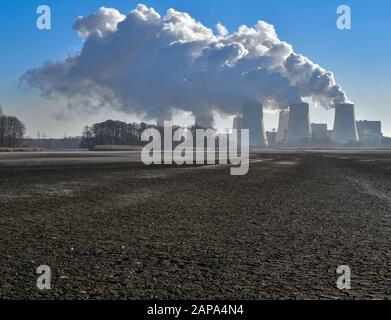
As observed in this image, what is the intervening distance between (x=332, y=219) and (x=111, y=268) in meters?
8.28

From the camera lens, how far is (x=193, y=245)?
32.3 ft

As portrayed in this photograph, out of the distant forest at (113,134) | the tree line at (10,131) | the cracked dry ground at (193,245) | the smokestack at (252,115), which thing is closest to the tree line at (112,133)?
the distant forest at (113,134)

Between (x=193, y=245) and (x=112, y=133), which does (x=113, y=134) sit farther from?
(x=193, y=245)

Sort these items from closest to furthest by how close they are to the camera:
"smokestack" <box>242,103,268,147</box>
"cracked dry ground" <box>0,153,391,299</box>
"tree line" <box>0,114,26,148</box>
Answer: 1. "cracked dry ground" <box>0,153,391,299</box>
2. "tree line" <box>0,114,26,148</box>
3. "smokestack" <box>242,103,268,147</box>

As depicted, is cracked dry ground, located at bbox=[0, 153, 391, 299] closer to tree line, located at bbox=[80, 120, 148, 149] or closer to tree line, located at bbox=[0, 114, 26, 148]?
tree line, located at bbox=[0, 114, 26, 148]

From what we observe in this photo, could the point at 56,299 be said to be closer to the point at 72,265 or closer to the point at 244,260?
the point at 72,265

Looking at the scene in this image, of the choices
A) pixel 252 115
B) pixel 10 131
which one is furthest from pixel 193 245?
pixel 252 115

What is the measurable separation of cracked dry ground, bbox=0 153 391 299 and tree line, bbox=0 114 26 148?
5519 inches

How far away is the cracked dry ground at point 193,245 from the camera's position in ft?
22.0

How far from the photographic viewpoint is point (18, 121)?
165750 mm

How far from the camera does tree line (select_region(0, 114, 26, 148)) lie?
147750 millimetres

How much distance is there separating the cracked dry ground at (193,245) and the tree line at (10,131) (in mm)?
140176

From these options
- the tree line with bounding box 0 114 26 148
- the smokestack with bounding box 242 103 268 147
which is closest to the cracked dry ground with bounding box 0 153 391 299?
the tree line with bounding box 0 114 26 148

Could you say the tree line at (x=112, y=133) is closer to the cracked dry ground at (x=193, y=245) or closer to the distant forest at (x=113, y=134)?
the distant forest at (x=113, y=134)
